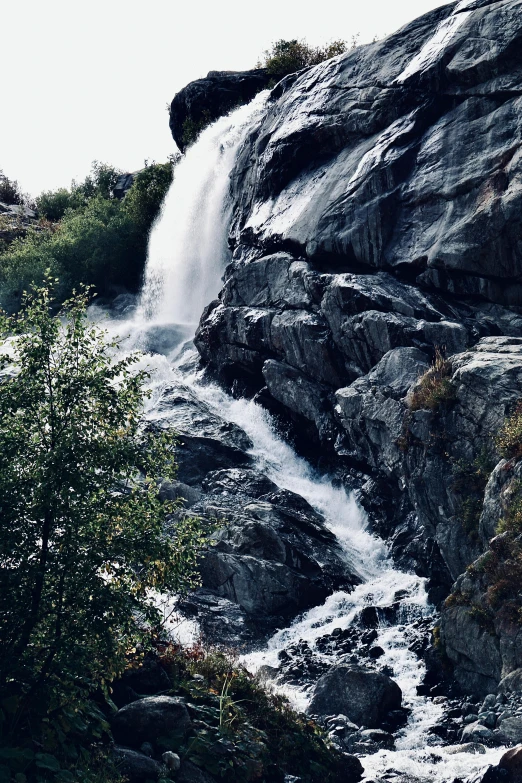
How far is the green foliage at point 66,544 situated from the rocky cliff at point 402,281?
10.2 m

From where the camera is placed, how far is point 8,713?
12.2 meters

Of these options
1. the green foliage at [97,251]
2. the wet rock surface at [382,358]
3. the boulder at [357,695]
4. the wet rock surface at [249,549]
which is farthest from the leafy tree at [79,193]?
the boulder at [357,695]

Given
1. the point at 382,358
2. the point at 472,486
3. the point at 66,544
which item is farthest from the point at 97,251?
the point at 66,544

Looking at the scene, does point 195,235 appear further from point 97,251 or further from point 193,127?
point 193,127

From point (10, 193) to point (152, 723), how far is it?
91.5 meters

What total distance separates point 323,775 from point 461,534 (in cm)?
957

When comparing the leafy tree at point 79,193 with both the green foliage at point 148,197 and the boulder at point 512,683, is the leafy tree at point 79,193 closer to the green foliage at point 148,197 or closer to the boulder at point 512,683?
the green foliage at point 148,197

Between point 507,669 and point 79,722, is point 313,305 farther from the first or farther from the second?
point 79,722

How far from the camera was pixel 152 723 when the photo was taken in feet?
47.0

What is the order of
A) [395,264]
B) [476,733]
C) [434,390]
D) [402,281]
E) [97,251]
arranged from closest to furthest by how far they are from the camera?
[476,733]
[434,390]
[402,281]
[395,264]
[97,251]

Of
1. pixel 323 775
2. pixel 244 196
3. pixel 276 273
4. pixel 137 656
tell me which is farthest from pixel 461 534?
pixel 244 196

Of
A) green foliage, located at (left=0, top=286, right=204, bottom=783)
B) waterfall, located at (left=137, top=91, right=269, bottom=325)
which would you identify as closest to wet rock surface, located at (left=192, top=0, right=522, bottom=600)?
waterfall, located at (left=137, top=91, right=269, bottom=325)

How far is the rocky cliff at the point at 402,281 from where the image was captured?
24083 millimetres

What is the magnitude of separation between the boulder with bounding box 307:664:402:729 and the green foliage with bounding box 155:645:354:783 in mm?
2465
